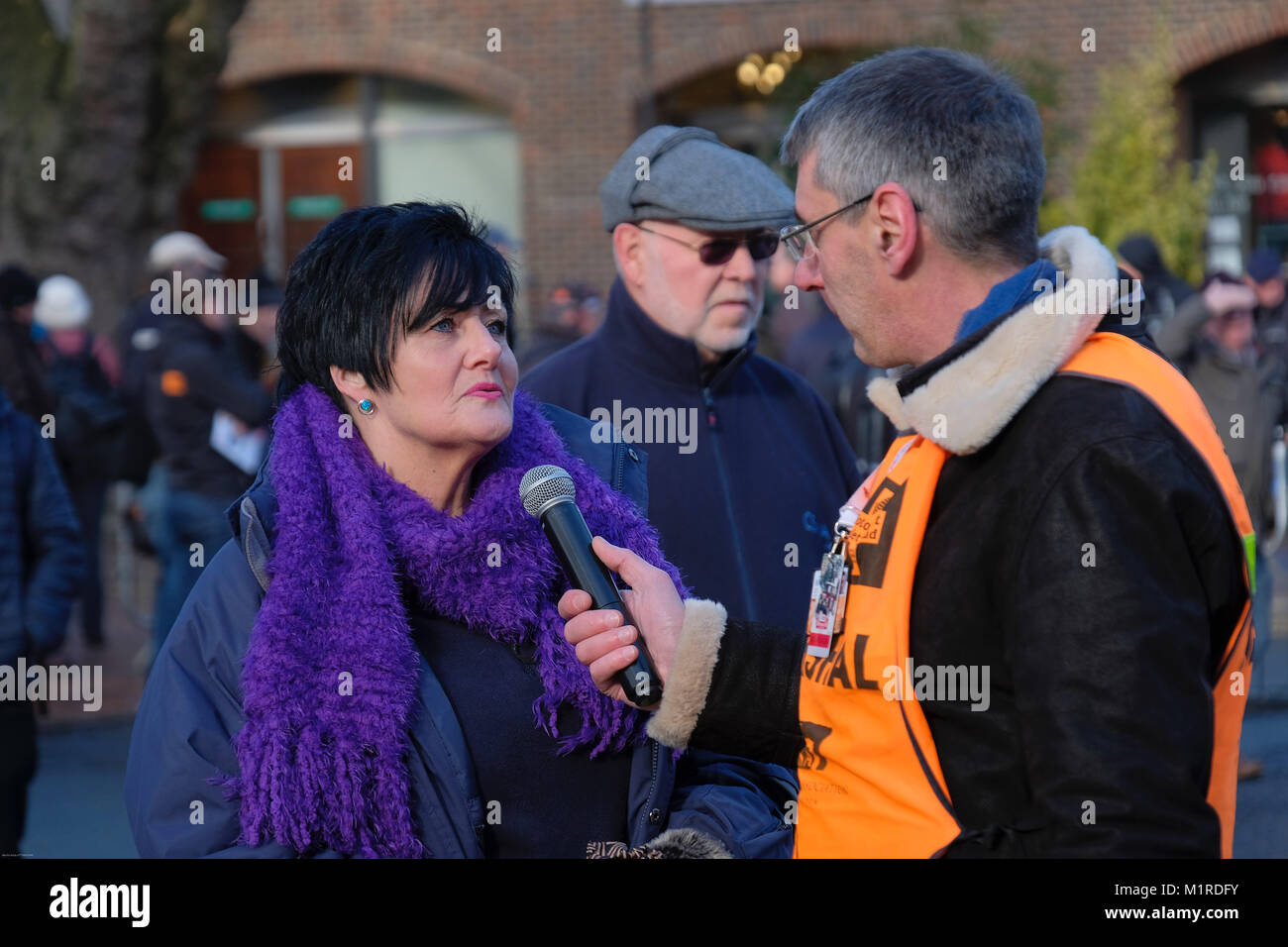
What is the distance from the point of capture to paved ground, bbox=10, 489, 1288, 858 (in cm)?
615

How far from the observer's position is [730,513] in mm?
3943

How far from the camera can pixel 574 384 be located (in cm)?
414

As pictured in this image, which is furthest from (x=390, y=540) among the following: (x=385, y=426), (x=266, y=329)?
(x=266, y=329)

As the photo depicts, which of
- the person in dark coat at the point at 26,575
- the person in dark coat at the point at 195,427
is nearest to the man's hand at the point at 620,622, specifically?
the person in dark coat at the point at 26,575

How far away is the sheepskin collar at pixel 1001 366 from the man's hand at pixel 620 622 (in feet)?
1.92

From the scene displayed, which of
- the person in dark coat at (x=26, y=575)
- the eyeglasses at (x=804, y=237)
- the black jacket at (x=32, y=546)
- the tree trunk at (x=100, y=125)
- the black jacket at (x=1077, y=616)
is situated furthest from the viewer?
the tree trunk at (x=100, y=125)

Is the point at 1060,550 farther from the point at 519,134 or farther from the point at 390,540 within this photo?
the point at 519,134

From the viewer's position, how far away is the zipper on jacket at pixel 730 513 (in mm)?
3871

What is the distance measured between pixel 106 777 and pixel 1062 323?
20.5 feet

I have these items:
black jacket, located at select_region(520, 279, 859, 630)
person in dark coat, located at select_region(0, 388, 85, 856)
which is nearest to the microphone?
black jacket, located at select_region(520, 279, 859, 630)

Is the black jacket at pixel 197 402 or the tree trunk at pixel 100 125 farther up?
the tree trunk at pixel 100 125

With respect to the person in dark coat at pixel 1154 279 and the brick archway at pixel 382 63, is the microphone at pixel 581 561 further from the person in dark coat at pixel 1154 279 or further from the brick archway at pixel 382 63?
the brick archway at pixel 382 63

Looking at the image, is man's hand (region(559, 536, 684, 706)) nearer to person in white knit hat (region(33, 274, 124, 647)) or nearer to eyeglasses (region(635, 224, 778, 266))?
eyeglasses (region(635, 224, 778, 266))

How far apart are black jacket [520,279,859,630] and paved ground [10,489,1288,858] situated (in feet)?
7.95
